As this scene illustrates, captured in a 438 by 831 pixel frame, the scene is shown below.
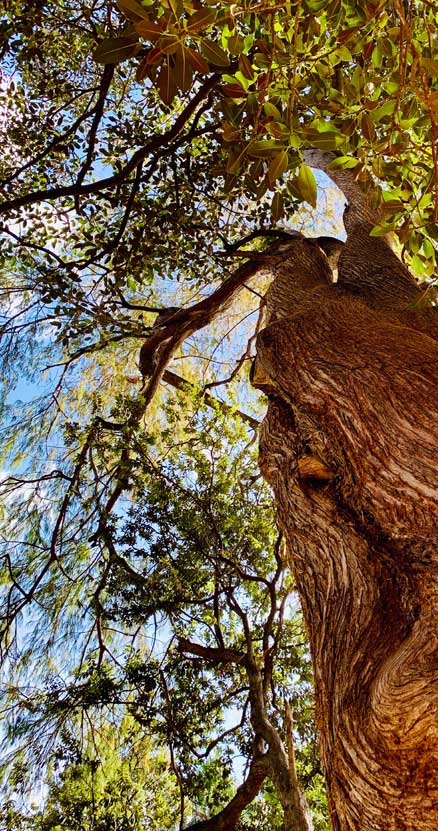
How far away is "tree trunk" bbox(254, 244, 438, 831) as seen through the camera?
829mm

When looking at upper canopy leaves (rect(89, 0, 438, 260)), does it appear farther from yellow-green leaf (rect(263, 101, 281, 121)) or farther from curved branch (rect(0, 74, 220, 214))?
curved branch (rect(0, 74, 220, 214))

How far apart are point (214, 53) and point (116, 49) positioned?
177 mm

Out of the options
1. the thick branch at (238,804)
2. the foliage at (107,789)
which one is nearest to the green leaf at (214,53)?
the thick branch at (238,804)

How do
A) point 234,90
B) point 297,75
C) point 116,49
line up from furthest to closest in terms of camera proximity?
point 297,75 → point 234,90 → point 116,49

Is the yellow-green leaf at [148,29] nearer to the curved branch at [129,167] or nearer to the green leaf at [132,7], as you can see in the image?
the green leaf at [132,7]

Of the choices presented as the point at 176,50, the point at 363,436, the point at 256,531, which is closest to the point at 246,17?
the point at 176,50

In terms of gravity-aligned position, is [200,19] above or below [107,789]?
above

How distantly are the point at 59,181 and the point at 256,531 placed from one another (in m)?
2.63

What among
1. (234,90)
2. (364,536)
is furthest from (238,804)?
(234,90)

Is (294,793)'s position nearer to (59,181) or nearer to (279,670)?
(279,670)

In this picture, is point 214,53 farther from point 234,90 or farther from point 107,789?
point 107,789

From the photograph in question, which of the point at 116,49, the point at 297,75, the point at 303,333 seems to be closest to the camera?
the point at 116,49

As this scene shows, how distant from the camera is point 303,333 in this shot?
1902mm

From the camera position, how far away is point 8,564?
3703 millimetres
